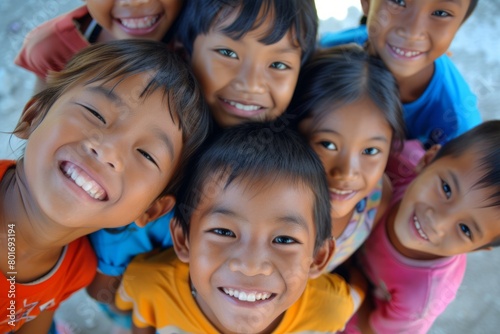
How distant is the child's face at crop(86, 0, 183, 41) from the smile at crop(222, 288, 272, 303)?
2.06 feet

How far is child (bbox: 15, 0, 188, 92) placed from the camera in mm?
1147

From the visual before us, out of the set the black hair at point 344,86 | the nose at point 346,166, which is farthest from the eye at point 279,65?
the nose at point 346,166

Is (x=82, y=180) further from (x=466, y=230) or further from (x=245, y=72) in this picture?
(x=466, y=230)

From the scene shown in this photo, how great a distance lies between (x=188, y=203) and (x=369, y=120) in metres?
0.43

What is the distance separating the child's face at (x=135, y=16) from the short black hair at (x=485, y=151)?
708 mm

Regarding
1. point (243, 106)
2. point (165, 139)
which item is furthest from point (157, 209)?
point (243, 106)

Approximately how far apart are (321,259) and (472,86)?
1.22m

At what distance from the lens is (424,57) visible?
4.11 feet

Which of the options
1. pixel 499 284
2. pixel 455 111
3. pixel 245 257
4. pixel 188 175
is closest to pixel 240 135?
pixel 188 175

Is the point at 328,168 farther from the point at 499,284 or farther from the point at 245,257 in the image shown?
the point at 499,284

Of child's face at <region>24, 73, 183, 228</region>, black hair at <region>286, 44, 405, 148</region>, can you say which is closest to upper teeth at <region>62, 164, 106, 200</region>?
child's face at <region>24, 73, 183, 228</region>

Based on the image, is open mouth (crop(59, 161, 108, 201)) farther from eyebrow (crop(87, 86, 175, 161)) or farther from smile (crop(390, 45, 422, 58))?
smile (crop(390, 45, 422, 58))

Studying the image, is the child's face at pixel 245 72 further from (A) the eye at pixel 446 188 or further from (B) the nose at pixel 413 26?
(A) the eye at pixel 446 188

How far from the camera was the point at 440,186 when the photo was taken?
1.11 meters
